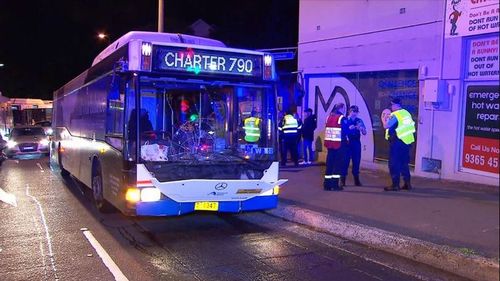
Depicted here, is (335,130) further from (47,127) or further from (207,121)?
(47,127)

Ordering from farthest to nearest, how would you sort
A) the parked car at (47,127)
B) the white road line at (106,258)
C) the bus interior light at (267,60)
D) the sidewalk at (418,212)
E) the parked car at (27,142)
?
the parked car at (47,127) < the parked car at (27,142) < the bus interior light at (267,60) < the white road line at (106,258) < the sidewalk at (418,212)

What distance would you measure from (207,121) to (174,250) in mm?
2238

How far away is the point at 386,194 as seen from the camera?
32.0ft

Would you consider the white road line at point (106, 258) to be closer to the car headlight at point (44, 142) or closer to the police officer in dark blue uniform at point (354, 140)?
the police officer in dark blue uniform at point (354, 140)

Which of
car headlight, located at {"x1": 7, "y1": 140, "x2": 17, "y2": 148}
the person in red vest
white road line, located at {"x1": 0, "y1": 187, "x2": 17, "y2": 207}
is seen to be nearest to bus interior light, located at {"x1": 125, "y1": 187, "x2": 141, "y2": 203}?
white road line, located at {"x1": 0, "y1": 187, "x2": 17, "y2": 207}

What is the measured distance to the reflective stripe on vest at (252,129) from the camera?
26.8 feet

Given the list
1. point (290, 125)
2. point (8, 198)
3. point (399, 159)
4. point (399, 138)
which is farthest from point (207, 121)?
point (290, 125)

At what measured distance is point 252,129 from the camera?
823 cm

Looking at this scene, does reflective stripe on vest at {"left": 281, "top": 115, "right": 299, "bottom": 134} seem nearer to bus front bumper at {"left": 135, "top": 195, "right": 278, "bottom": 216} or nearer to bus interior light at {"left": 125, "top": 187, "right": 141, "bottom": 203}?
bus front bumper at {"left": 135, "top": 195, "right": 278, "bottom": 216}

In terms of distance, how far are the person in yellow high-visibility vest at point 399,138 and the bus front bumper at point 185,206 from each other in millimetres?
3054

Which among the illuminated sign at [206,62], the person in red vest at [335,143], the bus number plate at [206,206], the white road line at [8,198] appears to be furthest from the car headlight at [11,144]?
the bus number plate at [206,206]

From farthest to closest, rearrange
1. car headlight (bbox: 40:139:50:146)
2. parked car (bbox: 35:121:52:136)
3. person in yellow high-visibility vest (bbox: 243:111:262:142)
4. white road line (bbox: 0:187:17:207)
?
parked car (bbox: 35:121:52:136), car headlight (bbox: 40:139:50:146), white road line (bbox: 0:187:17:207), person in yellow high-visibility vest (bbox: 243:111:262:142)

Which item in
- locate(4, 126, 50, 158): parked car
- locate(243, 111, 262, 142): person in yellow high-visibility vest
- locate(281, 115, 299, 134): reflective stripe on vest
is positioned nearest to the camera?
locate(243, 111, 262, 142): person in yellow high-visibility vest

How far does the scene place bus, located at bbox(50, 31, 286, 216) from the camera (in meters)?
7.20
